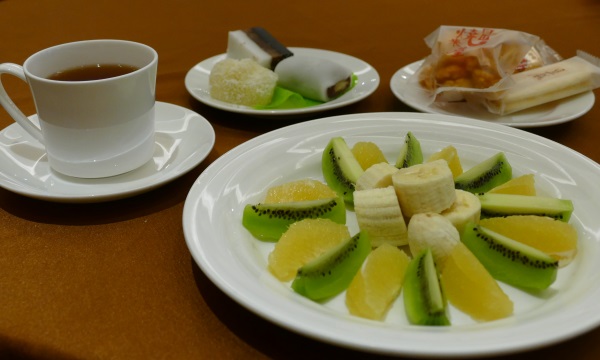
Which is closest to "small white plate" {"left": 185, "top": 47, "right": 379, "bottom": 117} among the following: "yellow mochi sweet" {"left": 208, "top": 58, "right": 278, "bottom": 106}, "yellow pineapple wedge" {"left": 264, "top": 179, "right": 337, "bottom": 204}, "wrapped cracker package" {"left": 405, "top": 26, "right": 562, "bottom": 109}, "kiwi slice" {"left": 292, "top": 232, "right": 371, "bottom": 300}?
"yellow mochi sweet" {"left": 208, "top": 58, "right": 278, "bottom": 106}

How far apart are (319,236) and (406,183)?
0.64 feet

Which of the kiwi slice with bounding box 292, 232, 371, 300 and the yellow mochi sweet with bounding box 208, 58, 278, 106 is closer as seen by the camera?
the kiwi slice with bounding box 292, 232, 371, 300

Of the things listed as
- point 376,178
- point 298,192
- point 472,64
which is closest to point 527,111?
point 472,64

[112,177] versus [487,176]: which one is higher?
[487,176]

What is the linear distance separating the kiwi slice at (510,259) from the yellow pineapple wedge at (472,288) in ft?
0.15

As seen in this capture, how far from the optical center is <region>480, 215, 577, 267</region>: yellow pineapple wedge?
35.5 inches

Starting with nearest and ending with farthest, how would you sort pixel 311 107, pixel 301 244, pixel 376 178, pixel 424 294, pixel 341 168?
pixel 424 294 → pixel 301 244 → pixel 376 178 → pixel 341 168 → pixel 311 107

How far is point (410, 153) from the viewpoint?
3.88ft

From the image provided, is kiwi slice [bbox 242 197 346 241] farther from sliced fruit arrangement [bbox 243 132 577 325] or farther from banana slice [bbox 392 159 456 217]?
banana slice [bbox 392 159 456 217]

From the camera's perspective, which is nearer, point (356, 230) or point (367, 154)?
point (356, 230)

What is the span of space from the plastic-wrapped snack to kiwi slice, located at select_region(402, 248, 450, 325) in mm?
767

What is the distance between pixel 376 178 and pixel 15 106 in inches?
32.8

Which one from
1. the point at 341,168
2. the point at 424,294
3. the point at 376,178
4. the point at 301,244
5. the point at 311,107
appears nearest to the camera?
the point at 424,294

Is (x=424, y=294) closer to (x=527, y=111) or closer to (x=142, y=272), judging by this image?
(x=142, y=272)
